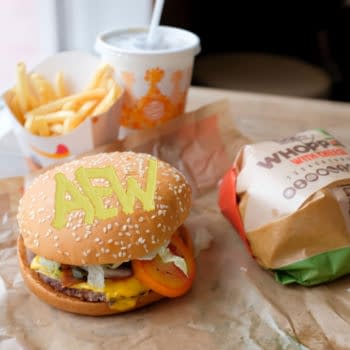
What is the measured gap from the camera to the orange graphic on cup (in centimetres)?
133

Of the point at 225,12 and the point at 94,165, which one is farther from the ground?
→ the point at 94,165

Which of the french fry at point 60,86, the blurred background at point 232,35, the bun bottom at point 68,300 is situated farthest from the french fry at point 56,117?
the blurred background at point 232,35

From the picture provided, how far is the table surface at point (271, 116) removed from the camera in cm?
153

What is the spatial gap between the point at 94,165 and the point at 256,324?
1.33 ft

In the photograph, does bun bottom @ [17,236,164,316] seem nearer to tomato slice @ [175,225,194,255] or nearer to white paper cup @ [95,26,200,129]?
tomato slice @ [175,225,194,255]

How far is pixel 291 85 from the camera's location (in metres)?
2.28

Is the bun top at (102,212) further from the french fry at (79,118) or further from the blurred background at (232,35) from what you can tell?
the blurred background at (232,35)

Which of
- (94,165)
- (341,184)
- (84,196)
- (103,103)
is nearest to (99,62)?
(103,103)

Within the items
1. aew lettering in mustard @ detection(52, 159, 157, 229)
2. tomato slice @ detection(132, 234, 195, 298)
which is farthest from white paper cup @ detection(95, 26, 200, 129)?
tomato slice @ detection(132, 234, 195, 298)

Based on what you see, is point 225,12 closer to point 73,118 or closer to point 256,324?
point 73,118

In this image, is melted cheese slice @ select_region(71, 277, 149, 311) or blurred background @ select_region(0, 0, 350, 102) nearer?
melted cheese slice @ select_region(71, 277, 149, 311)

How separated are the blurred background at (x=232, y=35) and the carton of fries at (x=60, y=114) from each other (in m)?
0.39

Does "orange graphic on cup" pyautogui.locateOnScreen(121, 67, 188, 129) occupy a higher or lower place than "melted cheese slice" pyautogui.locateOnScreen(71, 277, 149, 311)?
higher

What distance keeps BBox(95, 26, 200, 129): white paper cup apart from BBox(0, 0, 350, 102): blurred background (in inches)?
17.3
